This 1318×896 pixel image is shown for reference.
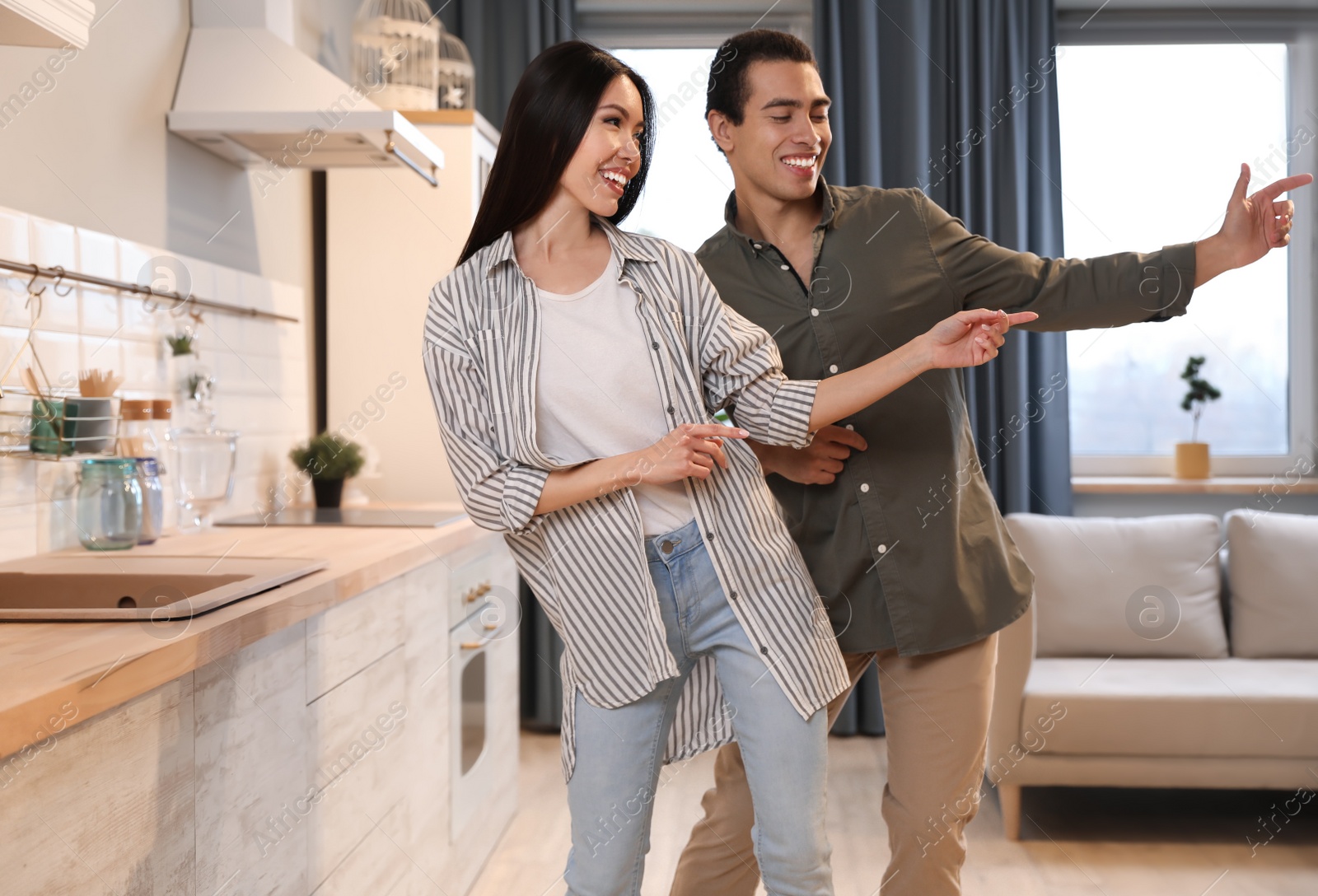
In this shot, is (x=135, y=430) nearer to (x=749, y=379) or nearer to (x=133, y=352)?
(x=133, y=352)

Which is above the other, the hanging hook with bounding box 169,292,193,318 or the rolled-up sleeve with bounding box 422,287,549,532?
the hanging hook with bounding box 169,292,193,318

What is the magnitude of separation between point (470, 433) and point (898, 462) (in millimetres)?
669

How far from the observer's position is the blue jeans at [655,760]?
132 cm

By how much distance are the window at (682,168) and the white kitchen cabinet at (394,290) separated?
3.40 feet

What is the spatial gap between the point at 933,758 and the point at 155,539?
148cm

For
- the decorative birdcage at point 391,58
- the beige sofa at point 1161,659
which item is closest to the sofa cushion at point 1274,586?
the beige sofa at point 1161,659

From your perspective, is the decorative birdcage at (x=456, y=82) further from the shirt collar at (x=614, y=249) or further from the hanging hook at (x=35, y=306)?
the shirt collar at (x=614, y=249)

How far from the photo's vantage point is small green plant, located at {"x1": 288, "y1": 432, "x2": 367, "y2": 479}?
112 inches

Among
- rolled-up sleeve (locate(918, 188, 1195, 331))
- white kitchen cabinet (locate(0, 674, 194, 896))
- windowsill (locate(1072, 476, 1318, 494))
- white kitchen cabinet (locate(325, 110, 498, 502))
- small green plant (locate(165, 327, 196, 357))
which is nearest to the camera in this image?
white kitchen cabinet (locate(0, 674, 194, 896))

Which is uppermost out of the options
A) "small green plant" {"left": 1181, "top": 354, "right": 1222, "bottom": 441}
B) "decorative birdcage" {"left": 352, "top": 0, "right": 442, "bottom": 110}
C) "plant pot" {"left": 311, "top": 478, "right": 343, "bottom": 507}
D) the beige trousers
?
"decorative birdcage" {"left": 352, "top": 0, "right": 442, "bottom": 110}

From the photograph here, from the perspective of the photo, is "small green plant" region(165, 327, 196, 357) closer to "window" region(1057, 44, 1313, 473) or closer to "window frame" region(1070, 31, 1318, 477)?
"window" region(1057, 44, 1313, 473)

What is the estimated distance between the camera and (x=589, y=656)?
134 centimetres

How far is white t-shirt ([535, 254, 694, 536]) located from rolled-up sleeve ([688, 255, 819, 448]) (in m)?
0.10

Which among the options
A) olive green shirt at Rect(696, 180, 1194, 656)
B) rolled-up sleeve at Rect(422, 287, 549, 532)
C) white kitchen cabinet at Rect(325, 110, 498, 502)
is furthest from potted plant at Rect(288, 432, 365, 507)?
rolled-up sleeve at Rect(422, 287, 549, 532)
